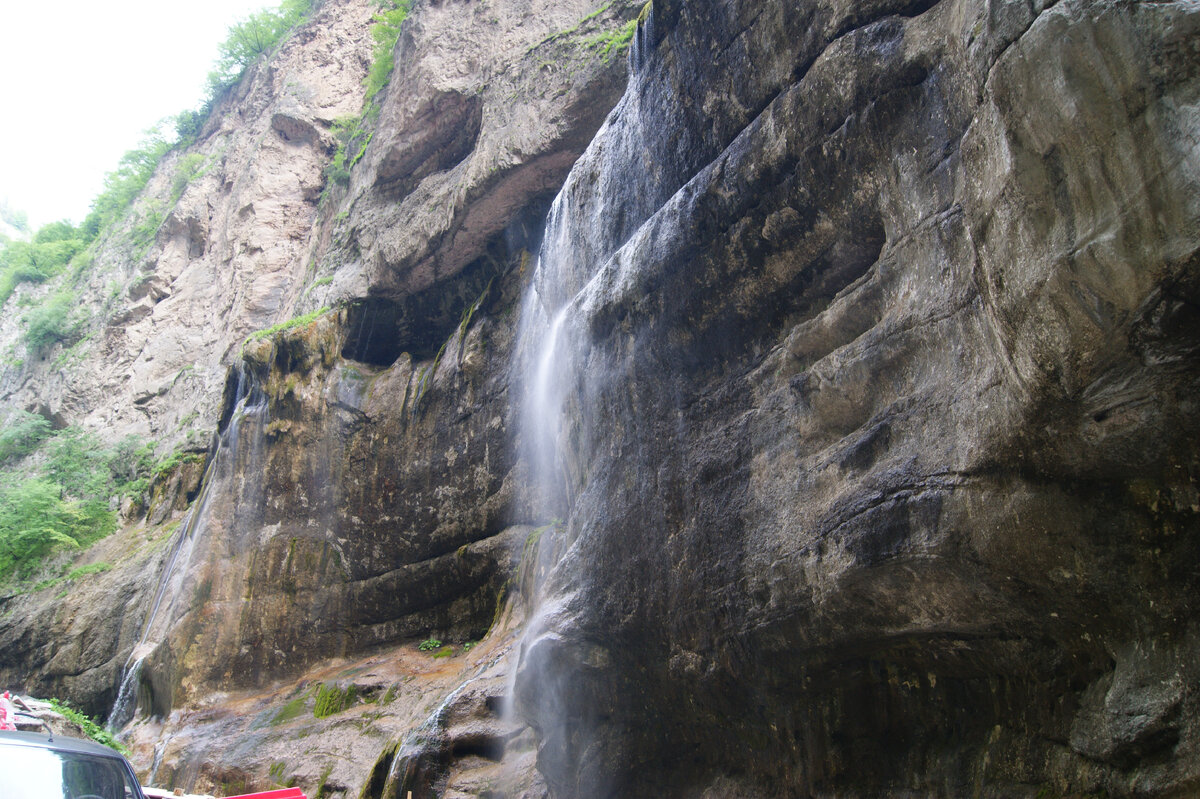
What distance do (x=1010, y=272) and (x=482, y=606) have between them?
10432 mm

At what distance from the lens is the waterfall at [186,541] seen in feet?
43.5

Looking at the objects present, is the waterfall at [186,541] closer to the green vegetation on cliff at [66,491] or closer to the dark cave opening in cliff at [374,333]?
the dark cave opening in cliff at [374,333]

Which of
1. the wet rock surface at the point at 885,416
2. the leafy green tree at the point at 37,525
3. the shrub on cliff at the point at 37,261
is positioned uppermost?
the shrub on cliff at the point at 37,261

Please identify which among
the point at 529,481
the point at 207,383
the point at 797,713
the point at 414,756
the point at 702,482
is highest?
the point at 207,383

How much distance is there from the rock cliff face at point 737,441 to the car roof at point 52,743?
3.78 meters

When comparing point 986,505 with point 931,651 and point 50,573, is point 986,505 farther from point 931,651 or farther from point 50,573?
point 50,573

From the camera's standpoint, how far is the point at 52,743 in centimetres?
368

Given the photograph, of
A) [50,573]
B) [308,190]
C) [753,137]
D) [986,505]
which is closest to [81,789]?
[986,505]

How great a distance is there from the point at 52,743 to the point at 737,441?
15.0 ft

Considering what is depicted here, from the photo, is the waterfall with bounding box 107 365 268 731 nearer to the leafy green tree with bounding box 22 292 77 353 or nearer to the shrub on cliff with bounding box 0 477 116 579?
the shrub on cliff with bounding box 0 477 116 579

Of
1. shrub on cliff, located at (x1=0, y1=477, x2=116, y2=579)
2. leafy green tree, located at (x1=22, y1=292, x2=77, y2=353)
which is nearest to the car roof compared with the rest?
shrub on cliff, located at (x1=0, y1=477, x2=116, y2=579)

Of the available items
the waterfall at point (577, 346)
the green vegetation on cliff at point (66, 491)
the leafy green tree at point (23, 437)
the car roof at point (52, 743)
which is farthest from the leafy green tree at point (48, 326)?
the car roof at point (52, 743)

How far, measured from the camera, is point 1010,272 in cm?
370

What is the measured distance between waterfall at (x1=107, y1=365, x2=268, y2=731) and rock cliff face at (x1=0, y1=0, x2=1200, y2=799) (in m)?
0.09
